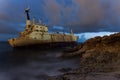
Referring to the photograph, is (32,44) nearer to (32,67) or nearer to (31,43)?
(31,43)

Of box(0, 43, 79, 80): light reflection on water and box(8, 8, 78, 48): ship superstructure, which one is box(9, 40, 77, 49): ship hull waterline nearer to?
box(8, 8, 78, 48): ship superstructure

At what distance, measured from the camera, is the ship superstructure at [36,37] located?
70.7m

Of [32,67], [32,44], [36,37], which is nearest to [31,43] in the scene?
[32,44]

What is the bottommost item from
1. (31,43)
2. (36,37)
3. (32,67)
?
(32,67)

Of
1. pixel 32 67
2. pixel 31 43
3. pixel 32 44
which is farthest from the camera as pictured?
pixel 32 44

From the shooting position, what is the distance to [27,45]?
2805 inches

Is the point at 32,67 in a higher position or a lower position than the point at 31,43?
lower

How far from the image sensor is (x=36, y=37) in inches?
2854

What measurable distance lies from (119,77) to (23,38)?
5713cm

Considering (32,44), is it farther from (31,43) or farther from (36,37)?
(36,37)

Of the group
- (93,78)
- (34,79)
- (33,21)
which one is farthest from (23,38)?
(93,78)

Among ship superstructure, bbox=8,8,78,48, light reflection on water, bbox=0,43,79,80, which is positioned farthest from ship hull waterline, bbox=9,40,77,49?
light reflection on water, bbox=0,43,79,80

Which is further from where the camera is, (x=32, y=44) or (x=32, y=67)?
(x=32, y=44)

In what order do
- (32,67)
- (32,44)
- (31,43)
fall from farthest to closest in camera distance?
(32,44), (31,43), (32,67)
